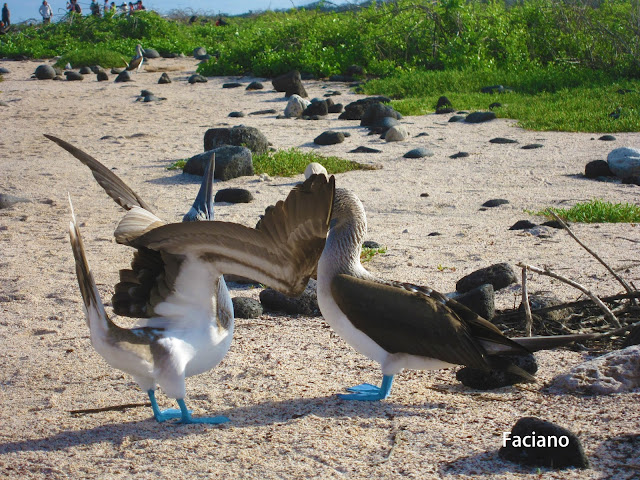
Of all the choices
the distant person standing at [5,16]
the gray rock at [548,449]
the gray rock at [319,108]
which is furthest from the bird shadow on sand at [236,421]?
the distant person standing at [5,16]

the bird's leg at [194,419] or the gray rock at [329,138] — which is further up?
the gray rock at [329,138]

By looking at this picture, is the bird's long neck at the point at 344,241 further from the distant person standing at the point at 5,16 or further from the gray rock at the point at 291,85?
the distant person standing at the point at 5,16

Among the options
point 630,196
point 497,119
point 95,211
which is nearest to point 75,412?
point 95,211

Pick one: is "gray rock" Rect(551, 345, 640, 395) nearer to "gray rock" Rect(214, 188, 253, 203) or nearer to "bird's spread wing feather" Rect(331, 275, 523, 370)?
"bird's spread wing feather" Rect(331, 275, 523, 370)

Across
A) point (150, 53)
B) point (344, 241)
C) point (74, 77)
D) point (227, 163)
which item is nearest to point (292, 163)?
point (227, 163)

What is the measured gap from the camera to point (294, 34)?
2092 cm

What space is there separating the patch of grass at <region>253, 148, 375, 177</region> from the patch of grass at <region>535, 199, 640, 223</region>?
2923 mm

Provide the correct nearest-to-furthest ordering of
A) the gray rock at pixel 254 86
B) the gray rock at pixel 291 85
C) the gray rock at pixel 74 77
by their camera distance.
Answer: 1. the gray rock at pixel 291 85
2. the gray rock at pixel 254 86
3. the gray rock at pixel 74 77

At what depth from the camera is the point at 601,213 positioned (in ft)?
23.0

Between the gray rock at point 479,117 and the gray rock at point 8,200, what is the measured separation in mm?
7602

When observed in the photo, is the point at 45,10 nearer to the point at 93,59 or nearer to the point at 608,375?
the point at 93,59

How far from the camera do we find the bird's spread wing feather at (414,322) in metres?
3.58

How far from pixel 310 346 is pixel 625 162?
224 inches

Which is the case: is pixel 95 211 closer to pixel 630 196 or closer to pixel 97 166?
pixel 97 166
